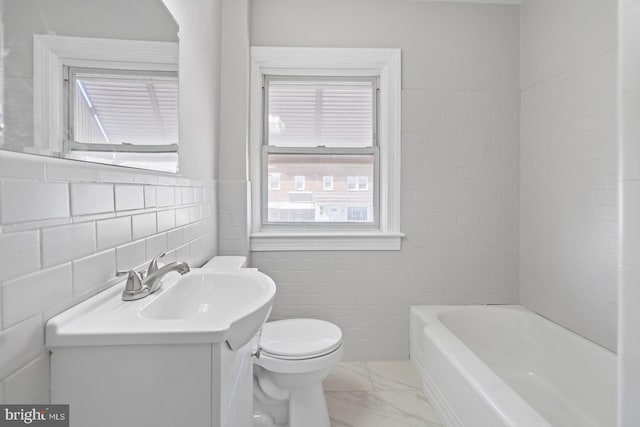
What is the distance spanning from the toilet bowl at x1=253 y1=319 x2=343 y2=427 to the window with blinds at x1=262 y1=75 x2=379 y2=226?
98 centimetres

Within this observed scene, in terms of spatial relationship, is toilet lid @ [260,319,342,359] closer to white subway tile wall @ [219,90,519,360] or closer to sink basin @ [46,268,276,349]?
white subway tile wall @ [219,90,519,360]

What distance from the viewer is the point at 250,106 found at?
227 centimetres

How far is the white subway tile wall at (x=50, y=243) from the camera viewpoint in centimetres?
59

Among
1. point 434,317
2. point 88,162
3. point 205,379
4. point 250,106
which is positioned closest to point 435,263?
point 434,317

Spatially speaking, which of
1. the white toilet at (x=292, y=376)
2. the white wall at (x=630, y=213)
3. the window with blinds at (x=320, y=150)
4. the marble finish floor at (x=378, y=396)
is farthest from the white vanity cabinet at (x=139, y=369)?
the window with blinds at (x=320, y=150)

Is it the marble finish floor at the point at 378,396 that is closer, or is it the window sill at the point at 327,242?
the marble finish floor at the point at 378,396

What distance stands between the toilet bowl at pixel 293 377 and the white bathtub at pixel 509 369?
0.60m

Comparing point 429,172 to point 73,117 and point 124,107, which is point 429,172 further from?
point 73,117

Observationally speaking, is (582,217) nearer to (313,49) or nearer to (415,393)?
(415,393)

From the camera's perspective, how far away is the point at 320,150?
7.86ft

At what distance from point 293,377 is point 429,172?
163 cm

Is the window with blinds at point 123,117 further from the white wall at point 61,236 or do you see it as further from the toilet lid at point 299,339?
the toilet lid at point 299,339

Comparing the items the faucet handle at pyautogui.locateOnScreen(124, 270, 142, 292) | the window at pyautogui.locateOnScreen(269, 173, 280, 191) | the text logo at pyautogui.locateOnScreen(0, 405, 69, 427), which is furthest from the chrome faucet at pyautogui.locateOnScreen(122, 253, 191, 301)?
the window at pyautogui.locateOnScreen(269, 173, 280, 191)

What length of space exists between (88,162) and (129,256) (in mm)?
325
